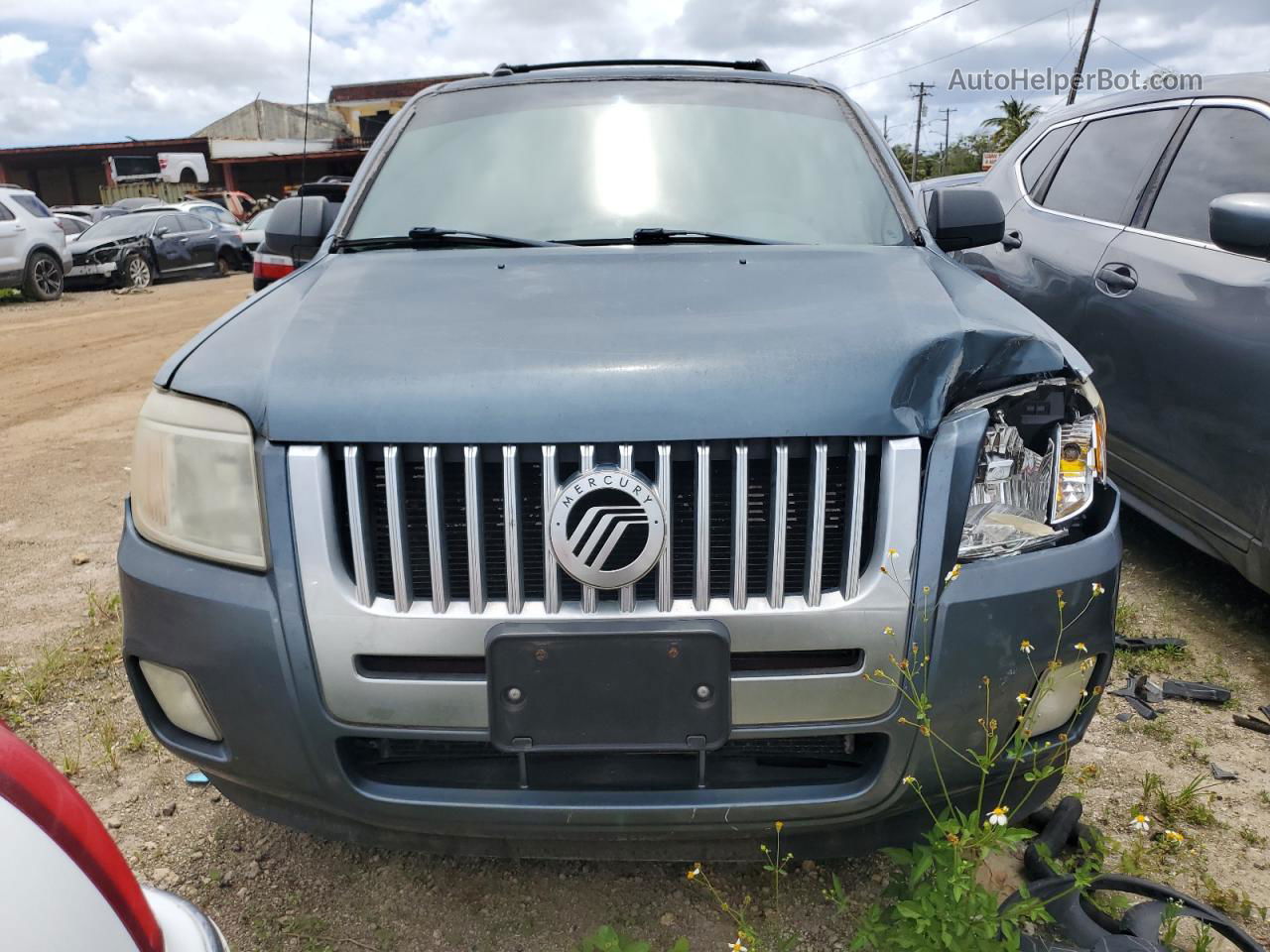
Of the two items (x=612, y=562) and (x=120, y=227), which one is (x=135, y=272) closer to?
(x=120, y=227)

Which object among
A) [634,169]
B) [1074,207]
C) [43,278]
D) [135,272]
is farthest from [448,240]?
[135,272]

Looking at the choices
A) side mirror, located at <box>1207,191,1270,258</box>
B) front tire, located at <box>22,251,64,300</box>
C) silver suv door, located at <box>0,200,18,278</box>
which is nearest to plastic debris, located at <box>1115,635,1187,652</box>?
side mirror, located at <box>1207,191,1270,258</box>

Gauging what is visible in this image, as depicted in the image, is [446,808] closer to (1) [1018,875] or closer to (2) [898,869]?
(2) [898,869]

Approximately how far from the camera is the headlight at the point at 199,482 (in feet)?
5.56

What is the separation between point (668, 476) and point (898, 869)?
1154mm

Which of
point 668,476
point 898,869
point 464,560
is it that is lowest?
point 898,869

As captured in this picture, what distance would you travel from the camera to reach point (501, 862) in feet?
7.18

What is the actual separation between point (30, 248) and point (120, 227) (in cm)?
257

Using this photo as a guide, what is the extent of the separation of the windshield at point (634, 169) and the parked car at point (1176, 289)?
3.85 feet

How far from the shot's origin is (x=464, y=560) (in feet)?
5.40

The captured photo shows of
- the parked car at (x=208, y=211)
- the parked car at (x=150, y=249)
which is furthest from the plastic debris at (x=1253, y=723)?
the parked car at (x=208, y=211)

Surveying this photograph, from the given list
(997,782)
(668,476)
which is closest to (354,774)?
(668,476)

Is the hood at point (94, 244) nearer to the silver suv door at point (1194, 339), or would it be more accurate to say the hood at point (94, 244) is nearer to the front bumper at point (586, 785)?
the silver suv door at point (1194, 339)

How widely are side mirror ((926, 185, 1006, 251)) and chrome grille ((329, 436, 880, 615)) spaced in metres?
1.37
